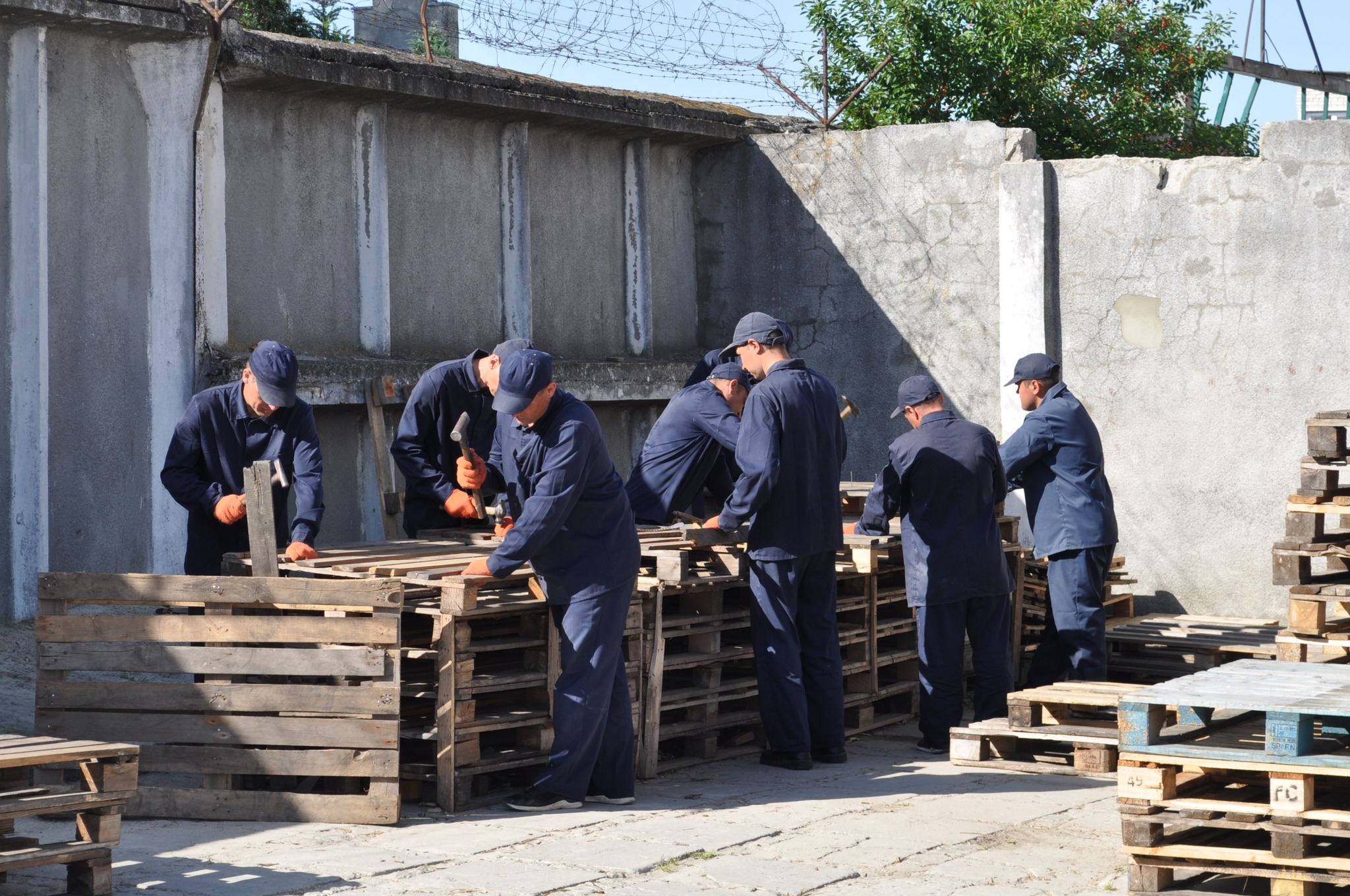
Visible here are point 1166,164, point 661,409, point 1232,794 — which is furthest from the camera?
point 661,409

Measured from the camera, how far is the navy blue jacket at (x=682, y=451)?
26.7 ft

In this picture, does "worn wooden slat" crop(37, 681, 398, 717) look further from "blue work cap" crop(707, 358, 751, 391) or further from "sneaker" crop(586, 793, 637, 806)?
"blue work cap" crop(707, 358, 751, 391)

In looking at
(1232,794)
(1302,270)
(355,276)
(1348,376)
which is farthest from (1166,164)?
(1232,794)

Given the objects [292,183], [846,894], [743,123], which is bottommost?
[846,894]

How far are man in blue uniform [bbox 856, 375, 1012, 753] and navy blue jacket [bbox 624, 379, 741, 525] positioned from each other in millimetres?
840

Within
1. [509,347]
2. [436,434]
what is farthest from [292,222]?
[509,347]

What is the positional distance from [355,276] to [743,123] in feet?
12.4

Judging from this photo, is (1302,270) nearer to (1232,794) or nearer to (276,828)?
(1232,794)

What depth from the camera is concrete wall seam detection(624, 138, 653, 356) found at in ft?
41.8

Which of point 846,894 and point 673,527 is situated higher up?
point 673,527

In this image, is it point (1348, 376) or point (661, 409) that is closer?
point (1348, 376)

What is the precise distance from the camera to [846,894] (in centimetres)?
561

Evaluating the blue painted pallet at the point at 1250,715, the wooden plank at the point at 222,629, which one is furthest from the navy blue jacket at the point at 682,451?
the blue painted pallet at the point at 1250,715

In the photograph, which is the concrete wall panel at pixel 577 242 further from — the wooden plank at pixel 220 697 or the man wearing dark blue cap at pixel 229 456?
the wooden plank at pixel 220 697
